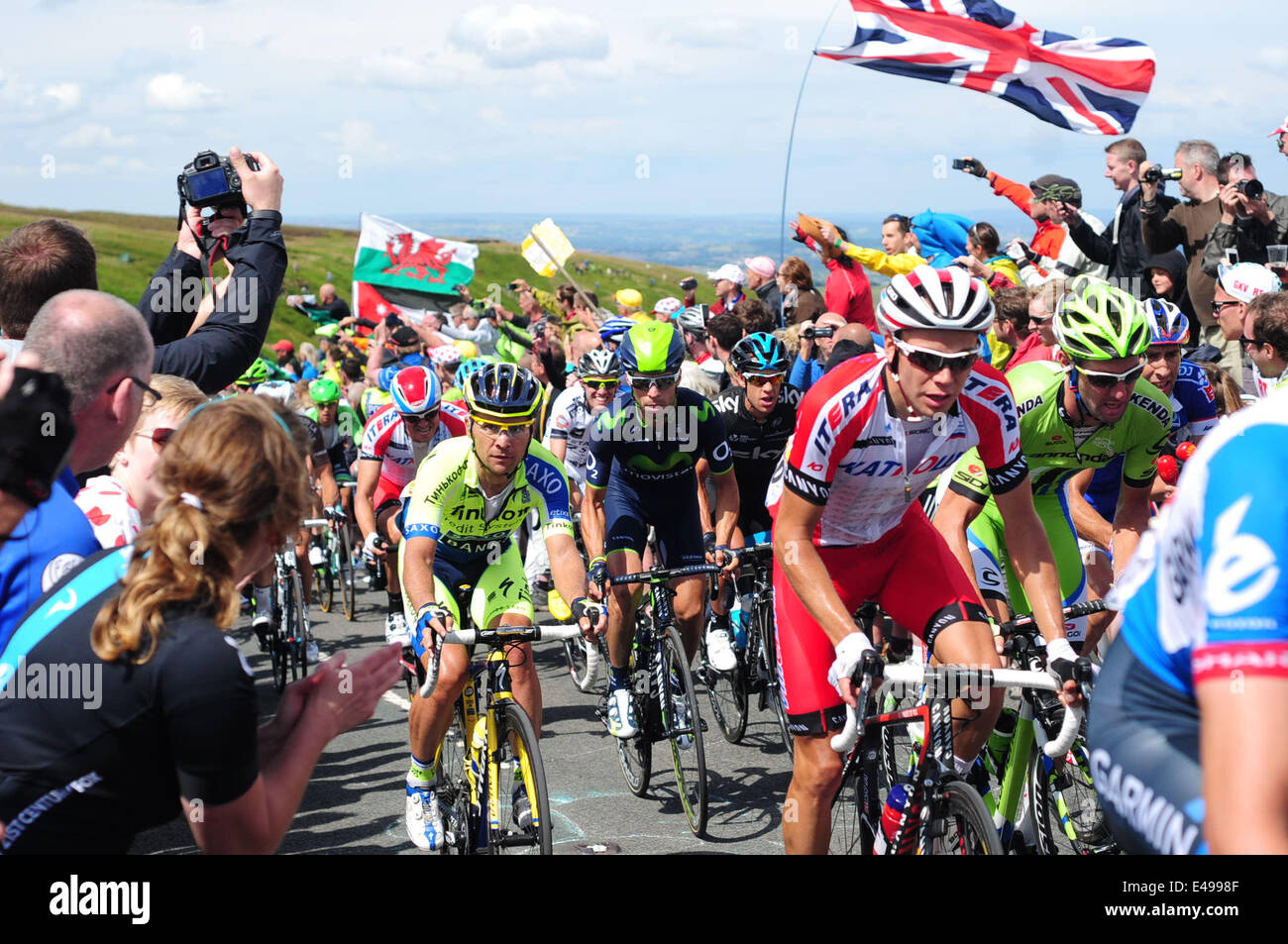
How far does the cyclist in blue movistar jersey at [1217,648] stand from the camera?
5.57ft

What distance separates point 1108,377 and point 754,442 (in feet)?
10.2

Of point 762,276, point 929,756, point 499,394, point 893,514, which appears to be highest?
point 762,276

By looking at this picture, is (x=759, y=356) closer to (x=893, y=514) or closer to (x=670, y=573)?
(x=670, y=573)

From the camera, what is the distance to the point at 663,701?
22.7 ft

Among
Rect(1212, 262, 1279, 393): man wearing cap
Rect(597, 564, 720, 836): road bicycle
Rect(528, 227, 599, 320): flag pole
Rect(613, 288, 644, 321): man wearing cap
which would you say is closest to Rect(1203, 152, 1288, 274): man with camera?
Rect(1212, 262, 1279, 393): man wearing cap

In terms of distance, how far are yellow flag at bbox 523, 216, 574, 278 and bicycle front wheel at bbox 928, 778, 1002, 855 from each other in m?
11.4

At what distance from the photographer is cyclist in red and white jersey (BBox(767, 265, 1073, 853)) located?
4207 mm

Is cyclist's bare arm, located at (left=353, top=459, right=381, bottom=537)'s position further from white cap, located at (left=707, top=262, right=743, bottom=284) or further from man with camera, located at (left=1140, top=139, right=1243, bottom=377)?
white cap, located at (left=707, top=262, right=743, bottom=284)

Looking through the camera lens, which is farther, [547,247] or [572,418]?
[547,247]

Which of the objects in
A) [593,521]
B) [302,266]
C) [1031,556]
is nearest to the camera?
[1031,556]

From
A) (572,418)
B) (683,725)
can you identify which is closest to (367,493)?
(572,418)

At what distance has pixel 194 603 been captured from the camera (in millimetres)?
2359

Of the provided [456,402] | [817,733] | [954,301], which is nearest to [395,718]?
[456,402]

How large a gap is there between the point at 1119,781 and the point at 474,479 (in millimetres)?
3824
